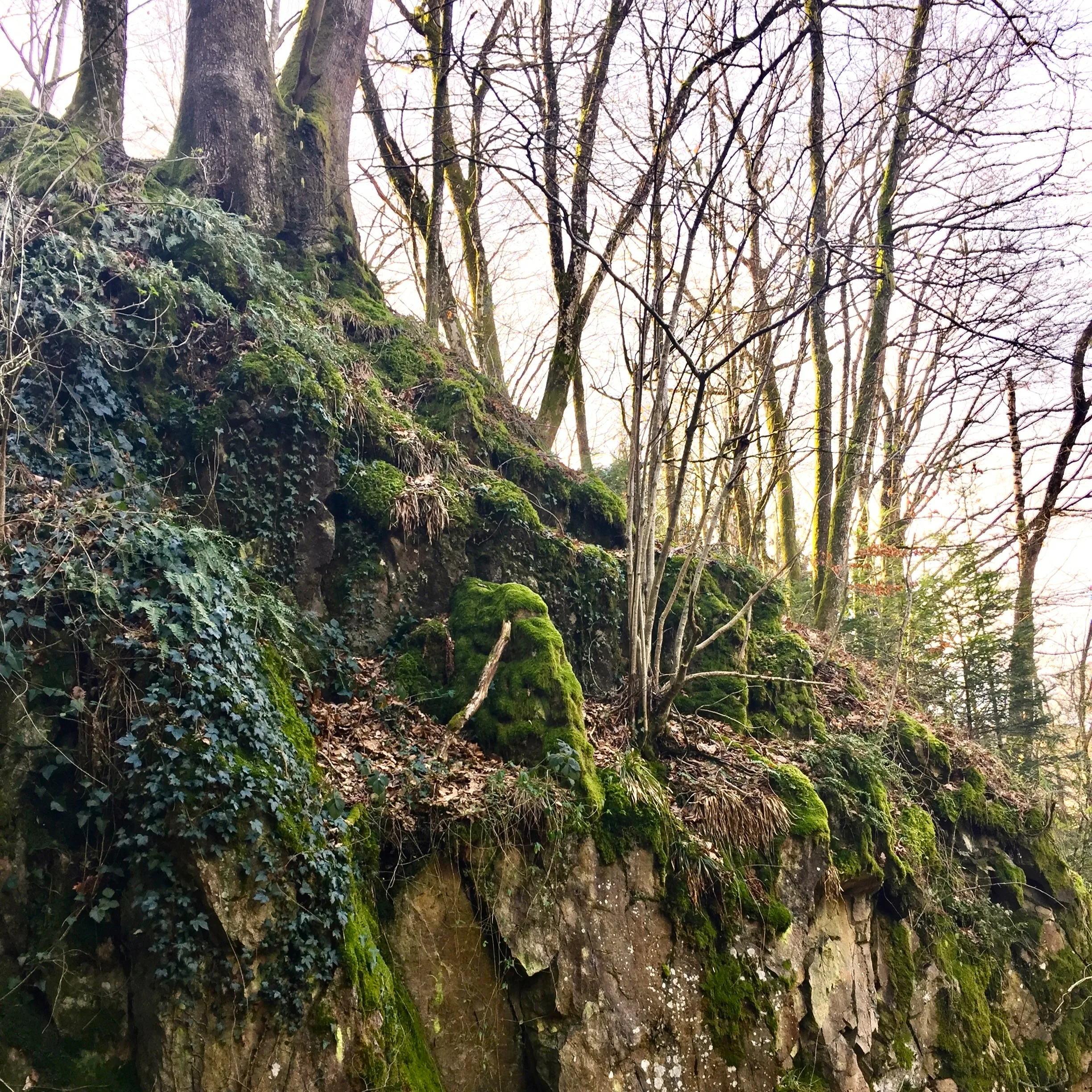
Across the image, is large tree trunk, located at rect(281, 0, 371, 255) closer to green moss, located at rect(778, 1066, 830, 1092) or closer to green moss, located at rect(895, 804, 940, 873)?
green moss, located at rect(895, 804, 940, 873)

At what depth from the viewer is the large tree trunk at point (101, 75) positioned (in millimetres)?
7102

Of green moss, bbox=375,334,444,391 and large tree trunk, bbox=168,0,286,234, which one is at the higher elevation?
large tree trunk, bbox=168,0,286,234

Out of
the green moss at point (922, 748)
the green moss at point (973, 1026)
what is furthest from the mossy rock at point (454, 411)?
the green moss at point (973, 1026)

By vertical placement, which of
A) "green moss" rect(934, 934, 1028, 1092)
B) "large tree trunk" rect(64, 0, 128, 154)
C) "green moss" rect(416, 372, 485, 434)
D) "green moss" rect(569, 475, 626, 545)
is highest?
"large tree trunk" rect(64, 0, 128, 154)

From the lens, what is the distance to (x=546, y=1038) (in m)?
4.28

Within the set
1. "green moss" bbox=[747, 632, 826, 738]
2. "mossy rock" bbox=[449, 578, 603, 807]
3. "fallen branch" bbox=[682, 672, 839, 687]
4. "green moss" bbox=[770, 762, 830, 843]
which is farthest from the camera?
"green moss" bbox=[747, 632, 826, 738]

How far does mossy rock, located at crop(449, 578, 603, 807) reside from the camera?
5.22 meters

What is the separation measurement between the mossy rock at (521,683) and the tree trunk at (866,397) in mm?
5484

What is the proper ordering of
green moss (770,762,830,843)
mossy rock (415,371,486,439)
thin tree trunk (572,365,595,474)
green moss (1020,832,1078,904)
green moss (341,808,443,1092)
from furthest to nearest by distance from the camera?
thin tree trunk (572,365,595,474) → green moss (1020,832,1078,904) → mossy rock (415,371,486,439) → green moss (770,762,830,843) → green moss (341,808,443,1092)

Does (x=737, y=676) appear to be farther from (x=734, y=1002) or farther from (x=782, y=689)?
(x=734, y=1002)

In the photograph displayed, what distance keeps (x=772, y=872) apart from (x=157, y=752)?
4.64m

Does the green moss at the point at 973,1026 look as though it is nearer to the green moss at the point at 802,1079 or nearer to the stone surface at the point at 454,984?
the green moss at the point at 802,1079

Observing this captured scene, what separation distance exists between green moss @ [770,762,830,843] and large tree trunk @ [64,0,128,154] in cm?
899

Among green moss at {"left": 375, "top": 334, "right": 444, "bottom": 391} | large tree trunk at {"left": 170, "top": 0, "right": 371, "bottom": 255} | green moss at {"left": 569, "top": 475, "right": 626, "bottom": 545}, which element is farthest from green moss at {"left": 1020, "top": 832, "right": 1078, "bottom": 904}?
large tree trunk at {"left": 170, "top": 0, "right": 371, "bottom": 255}
